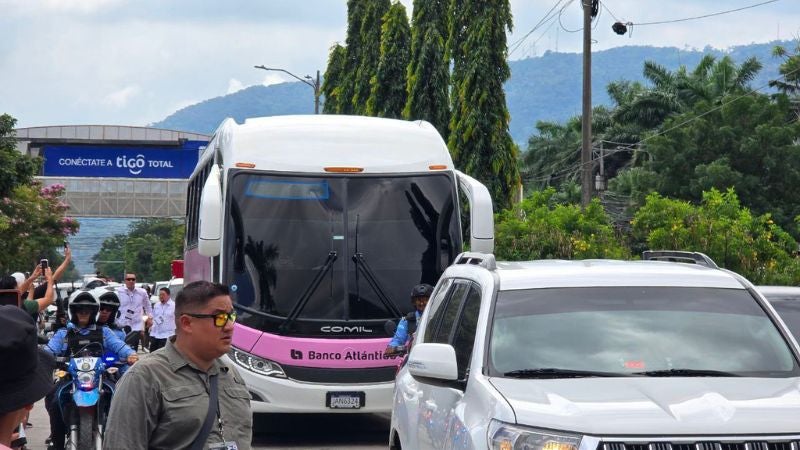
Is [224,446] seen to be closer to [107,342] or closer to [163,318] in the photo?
[107,342]

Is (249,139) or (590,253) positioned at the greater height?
(249,139)

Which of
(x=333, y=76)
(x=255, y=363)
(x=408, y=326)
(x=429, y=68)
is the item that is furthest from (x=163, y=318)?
(x=333, y=76)

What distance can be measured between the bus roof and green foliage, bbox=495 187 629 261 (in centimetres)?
927

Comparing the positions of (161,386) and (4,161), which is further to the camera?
(4,161)

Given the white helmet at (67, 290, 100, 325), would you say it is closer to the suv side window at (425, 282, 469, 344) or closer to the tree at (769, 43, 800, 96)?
the suv side window at (425, 282, 469, 344)

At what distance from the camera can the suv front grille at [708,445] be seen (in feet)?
18.3

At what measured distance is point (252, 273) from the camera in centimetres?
1512

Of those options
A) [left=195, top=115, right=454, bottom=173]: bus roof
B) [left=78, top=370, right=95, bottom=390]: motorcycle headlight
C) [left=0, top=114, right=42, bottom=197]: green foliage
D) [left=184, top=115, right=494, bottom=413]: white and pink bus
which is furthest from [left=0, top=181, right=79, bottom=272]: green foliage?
[left=78, top=370, right=95, bottom=390]: motorcycle headlight

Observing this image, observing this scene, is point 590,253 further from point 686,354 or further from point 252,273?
point 686,354

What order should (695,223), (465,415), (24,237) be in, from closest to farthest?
(465,415) < (695,223) < (24,237)

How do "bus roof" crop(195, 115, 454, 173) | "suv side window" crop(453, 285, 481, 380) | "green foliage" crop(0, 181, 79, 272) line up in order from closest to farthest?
"suv side window" crop(453, 285, 481, 380) < "bus roof" crop(195, 115, 454, 173) < "green foliage" crop(0, 181, 79, 272)

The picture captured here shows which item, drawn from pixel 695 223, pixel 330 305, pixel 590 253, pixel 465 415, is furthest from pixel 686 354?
pixel 590 253

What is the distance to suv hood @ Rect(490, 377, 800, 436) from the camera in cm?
562

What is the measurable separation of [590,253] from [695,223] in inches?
105
